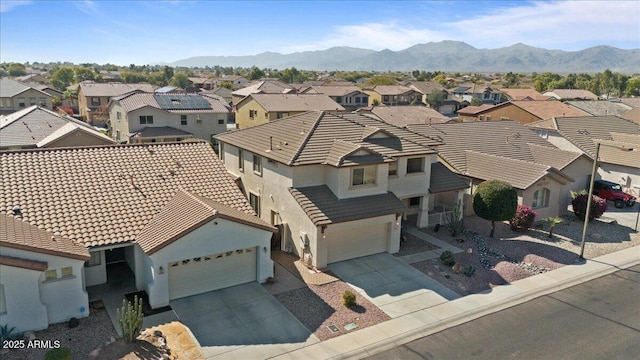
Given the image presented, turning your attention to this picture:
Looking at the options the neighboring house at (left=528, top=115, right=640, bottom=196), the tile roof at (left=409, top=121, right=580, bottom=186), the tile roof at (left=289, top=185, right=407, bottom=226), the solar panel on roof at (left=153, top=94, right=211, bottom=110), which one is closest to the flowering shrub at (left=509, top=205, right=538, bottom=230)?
the tile roof at (left=409, top=121, right=580, bottom=186)

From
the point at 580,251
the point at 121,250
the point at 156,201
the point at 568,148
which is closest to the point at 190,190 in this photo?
the point at 156,201

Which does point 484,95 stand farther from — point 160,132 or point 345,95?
point 160,132

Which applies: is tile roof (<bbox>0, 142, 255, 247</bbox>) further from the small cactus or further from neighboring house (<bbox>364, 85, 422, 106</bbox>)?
neighboring house (<bbox>364, 85, 422, 106</bbox>)

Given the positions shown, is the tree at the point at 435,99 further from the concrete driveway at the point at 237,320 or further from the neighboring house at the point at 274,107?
the concrete driveway at the point at 237,320

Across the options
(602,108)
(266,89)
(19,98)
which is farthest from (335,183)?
(19,98)

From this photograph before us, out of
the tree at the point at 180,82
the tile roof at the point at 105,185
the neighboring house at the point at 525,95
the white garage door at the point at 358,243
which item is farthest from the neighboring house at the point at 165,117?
the tree at the point at 180,82
